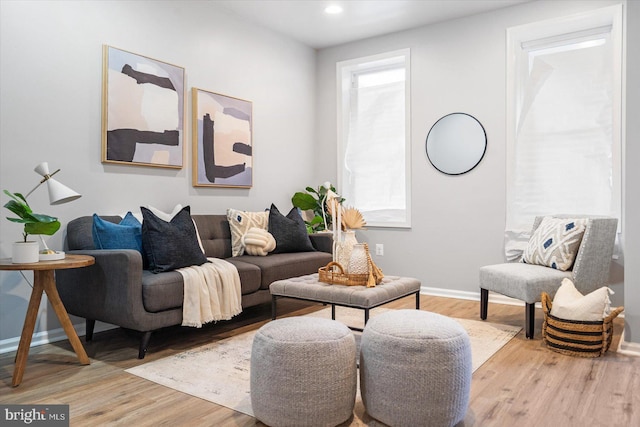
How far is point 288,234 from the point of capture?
4137mm

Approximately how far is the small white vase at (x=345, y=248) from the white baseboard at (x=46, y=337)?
179cm

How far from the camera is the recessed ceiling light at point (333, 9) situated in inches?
170

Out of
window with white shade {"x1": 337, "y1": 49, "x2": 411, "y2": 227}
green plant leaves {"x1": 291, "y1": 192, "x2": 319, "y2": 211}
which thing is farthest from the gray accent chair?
green plant leaves {"x1": 291, "y1": 192, "x2": 319, "y2": 211}

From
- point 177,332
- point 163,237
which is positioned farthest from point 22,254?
point 177,332

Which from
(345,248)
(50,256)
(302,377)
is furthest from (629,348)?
(50,256)

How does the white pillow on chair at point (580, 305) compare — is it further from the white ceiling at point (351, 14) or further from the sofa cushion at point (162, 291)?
the white ceiling at point (351, 14)

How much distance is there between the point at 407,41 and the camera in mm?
4906

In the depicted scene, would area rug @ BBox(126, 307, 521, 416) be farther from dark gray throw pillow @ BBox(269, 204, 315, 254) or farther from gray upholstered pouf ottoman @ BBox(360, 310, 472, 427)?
dark gray throw pillow @ BBox(269, 204, 315, 254)

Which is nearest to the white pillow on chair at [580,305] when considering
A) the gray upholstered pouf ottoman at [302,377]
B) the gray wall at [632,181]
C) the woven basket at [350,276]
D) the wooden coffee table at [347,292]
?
the gray wall at [632,181]

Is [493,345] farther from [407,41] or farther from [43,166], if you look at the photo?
[407,41]

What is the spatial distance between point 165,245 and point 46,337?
3.38 feet

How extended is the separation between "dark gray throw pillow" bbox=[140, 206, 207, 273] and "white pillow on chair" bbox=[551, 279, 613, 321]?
89.9 inches

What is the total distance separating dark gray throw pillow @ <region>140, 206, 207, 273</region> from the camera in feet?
9.78

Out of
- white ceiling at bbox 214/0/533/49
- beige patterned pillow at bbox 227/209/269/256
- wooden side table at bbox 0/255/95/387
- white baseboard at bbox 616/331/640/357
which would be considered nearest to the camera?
wooden side table at bbox 0/255/95/387
